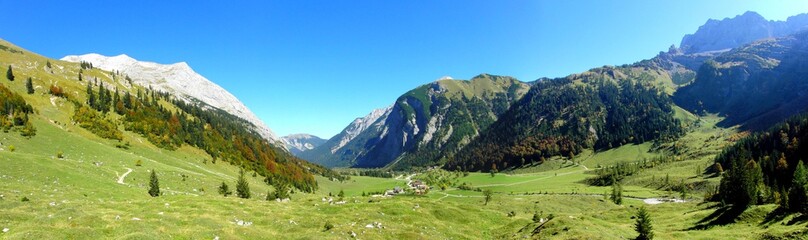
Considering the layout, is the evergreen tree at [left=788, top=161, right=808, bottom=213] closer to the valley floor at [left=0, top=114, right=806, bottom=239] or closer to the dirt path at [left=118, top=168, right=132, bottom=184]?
the valley floor at [left=0, top=114, right=806, bottom=239]

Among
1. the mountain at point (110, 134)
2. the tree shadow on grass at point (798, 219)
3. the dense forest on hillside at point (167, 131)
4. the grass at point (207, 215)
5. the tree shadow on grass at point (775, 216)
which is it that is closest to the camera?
the grass at point (207, 215)

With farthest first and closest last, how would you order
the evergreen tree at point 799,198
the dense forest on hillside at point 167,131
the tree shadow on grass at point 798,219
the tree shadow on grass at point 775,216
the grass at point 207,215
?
the dense forest on hillside at point 167,131
the tree shadow on grass at point 775,216
the evergreen tree at point 799,198
the tree shadow on grass at point 798,219
the grass at point 207,215

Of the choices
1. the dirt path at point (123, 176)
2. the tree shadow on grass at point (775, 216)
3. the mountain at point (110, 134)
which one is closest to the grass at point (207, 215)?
the tree shadow on grass at point (775, 216)

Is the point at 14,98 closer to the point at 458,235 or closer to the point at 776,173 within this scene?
the point at 458,235

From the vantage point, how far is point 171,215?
131 feet

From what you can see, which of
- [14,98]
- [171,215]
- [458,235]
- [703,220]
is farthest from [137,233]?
[14,98]

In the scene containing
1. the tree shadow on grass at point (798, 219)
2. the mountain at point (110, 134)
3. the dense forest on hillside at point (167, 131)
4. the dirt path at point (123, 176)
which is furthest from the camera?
the dense forest on hillside at point (167, 131)

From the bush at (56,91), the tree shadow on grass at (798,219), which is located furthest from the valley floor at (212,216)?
the bush at (56,91)

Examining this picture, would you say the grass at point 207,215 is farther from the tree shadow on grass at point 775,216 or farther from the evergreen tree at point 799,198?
the evergreen tree at point 799,198

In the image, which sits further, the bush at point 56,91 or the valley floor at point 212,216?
the bush at point 56,91

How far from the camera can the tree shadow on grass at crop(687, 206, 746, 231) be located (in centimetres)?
5688

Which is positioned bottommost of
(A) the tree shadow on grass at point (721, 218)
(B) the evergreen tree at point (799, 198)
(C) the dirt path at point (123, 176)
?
(A) the tree shadow on grass at point (721, 218)

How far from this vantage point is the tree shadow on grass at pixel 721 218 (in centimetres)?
5688

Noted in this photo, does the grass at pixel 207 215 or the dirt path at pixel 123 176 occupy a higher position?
the dirt path at pixel 123 176
